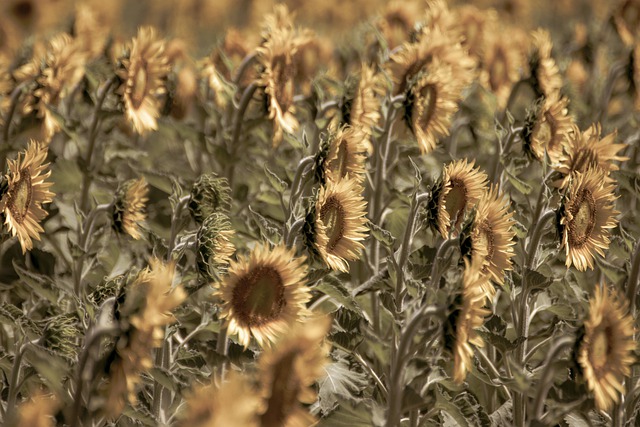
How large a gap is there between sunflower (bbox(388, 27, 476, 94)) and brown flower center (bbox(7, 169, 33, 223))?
1089mm

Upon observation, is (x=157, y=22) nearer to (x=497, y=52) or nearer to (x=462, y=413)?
(x=497, y=52)

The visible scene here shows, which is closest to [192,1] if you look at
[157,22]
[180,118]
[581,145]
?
[157,22]

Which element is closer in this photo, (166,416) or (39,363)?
(39,363)

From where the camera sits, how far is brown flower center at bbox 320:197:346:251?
5.69 feet

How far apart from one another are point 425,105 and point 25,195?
3.57 ft

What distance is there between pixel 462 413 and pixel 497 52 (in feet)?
5.78

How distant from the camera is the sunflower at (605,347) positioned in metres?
1.36

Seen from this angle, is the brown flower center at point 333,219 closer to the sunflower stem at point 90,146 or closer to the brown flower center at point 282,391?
the brown flower center at point 282,391

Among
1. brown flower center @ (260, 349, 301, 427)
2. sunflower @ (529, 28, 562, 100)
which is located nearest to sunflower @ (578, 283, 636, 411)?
brown flower center @ (260, 349, 301, 427)

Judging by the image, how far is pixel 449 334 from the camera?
1371 mm

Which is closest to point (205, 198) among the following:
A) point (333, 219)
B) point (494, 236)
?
point (333, 219)

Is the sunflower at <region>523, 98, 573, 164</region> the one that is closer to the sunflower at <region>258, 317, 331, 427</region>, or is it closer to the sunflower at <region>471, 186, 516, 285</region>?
the sunflower at <region>471, 186, 516, 285</region>

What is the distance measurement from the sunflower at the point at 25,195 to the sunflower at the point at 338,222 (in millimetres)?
592

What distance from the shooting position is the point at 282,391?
124 cm
